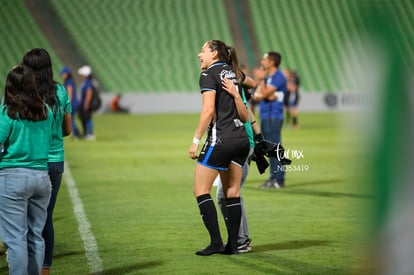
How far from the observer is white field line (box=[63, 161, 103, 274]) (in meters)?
7.46

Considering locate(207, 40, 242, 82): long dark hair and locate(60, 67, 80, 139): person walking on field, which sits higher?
locate(60, 67, 80, 139): person walking on field

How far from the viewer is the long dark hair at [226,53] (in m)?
7.57

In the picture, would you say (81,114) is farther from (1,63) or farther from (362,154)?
(362,154)

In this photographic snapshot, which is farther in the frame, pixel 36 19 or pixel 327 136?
pixel 36 19

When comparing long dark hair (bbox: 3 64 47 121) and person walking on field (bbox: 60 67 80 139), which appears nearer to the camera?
long dark hair (bbox: 3 64 47 121)

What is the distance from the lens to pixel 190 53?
150 ft

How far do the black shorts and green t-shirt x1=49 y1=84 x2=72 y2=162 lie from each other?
5.49ft

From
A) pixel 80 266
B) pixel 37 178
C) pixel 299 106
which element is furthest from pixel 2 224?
pixel 299 106

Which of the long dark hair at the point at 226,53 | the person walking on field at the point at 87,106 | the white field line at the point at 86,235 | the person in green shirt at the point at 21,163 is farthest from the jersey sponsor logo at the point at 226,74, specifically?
the person walking on field at the point at 87,106

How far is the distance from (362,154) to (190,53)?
44.1m

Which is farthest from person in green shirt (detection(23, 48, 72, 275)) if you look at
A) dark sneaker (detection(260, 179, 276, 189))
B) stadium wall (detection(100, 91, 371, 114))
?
stadium wall (detection(100, 91, 371, 114))

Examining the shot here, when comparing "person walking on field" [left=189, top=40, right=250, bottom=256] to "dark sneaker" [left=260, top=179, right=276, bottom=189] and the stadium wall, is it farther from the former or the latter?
the stadium wall

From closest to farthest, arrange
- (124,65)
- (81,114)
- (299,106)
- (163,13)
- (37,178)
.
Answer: (37,178) < (81,114) < (299,106) < (124,65) < (163,13)

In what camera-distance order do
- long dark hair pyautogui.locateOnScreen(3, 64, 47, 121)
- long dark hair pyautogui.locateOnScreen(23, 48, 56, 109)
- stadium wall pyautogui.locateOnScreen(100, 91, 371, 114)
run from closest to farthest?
1. long dark hair pyautogui.locateOnScreen(3, 64, 47, 121)
2. long dark hair pyautogui.locateOnScreen(23, 48, 56, 109)
3. stadium wall pyautogui.locateOnScreen(100, 91, 371, 114)
